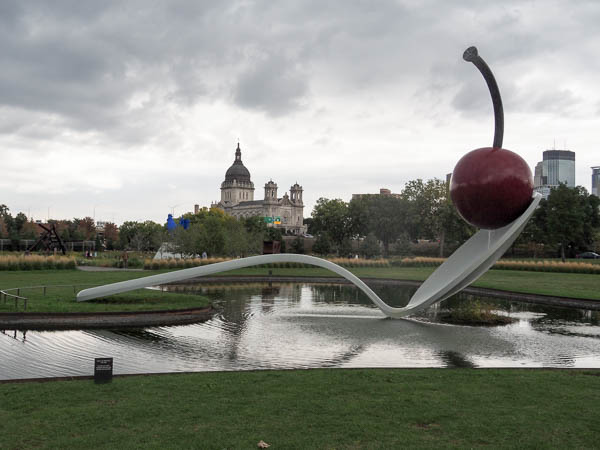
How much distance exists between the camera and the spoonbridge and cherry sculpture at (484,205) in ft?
43.4

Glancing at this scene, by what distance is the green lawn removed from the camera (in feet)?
19.8

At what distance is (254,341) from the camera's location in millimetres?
13422

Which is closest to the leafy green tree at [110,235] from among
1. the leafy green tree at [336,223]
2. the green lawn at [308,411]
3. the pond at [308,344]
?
the leafy green tree at [336,223]

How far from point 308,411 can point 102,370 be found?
3355 mm

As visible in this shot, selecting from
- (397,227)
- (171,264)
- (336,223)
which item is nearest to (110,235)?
(336,223)

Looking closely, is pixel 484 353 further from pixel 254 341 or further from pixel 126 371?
pixel 126 371

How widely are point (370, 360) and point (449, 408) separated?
4.17m

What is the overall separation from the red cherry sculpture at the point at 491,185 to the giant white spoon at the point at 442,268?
0.44 meters

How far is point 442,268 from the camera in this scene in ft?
53.5

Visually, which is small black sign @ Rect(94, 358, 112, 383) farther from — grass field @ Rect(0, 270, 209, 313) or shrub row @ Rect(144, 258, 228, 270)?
shrub row @ Rect(144, 258, 228, 270)

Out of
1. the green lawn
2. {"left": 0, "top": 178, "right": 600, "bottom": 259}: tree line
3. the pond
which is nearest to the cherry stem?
the pond

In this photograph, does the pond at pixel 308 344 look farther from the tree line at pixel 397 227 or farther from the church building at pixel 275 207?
the church building at pixel 275 207

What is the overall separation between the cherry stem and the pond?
5.28m

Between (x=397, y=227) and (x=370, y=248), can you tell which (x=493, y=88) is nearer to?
(x=370, y=248)
